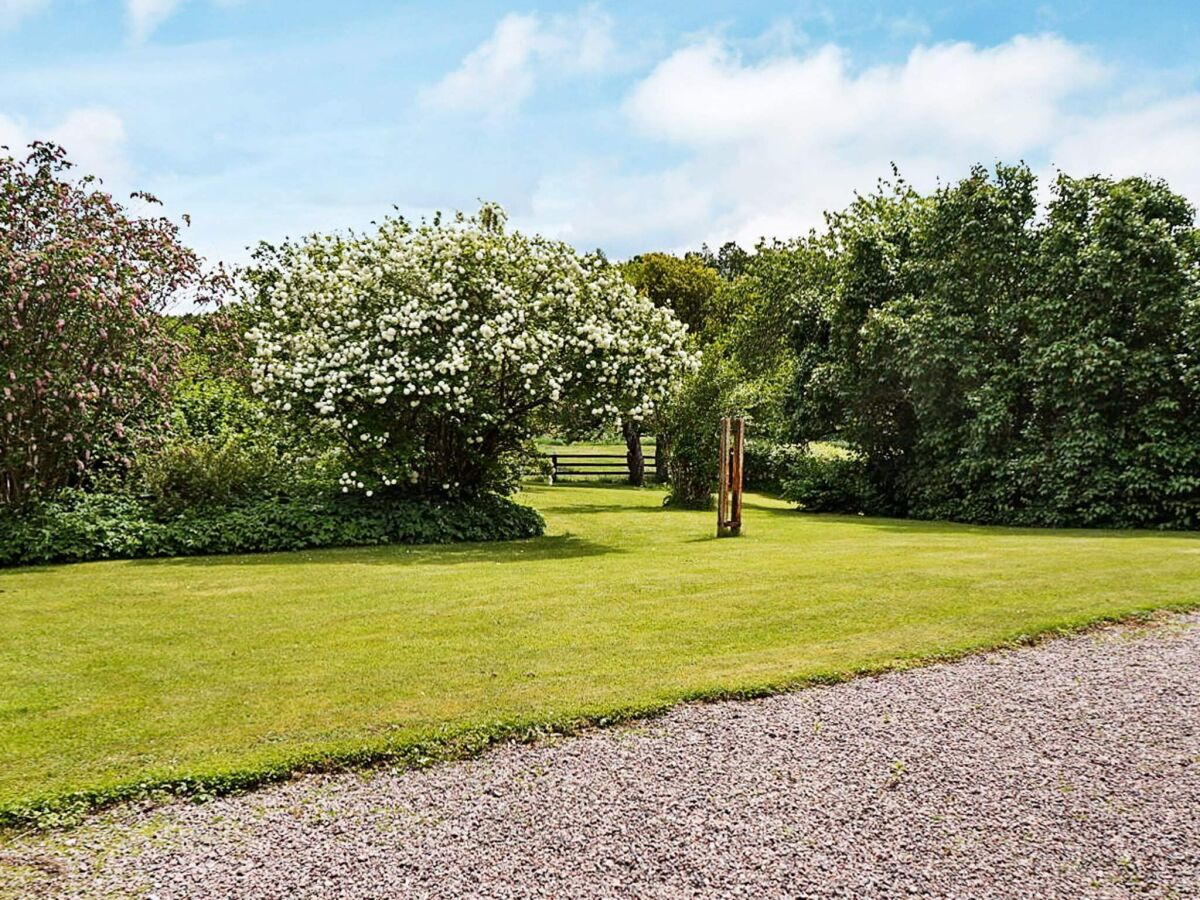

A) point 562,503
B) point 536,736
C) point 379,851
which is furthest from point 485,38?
point 562,503

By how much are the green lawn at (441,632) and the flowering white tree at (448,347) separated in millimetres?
2228

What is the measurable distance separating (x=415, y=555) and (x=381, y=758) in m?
7.97

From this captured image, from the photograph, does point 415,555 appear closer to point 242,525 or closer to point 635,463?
point 242,525

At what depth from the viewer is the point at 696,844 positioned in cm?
420

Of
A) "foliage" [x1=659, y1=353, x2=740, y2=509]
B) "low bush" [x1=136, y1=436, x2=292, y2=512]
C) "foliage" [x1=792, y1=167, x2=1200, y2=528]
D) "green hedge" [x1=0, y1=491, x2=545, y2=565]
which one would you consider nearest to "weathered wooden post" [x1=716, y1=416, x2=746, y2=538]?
"green hedge" [x1=0, y1=491, x2=545, y2=565]

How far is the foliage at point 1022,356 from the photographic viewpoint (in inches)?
723

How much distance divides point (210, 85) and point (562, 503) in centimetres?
1348

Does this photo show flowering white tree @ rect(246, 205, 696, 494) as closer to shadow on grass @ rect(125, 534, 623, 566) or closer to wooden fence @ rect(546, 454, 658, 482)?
shadow on grass @ rect(125, 534, 623, 566)

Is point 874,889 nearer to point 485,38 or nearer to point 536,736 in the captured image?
point 536,736

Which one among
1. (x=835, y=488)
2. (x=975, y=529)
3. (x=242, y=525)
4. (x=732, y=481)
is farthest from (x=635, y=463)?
(x=242, y=525)

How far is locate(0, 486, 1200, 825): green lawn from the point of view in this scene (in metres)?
5.53

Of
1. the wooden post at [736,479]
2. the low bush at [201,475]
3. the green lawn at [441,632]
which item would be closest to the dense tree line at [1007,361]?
the green lawn at [441,632]

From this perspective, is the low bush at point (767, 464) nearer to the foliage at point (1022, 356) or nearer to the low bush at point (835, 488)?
the low bush at point (835, 488)

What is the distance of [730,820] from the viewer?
442 centimetres
